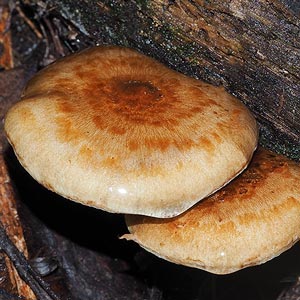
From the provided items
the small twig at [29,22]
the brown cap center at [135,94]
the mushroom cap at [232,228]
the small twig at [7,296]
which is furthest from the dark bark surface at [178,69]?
the mushroom cap at [232,228]

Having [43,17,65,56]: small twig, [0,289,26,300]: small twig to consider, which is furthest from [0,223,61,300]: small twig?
[43,17,65,56]: small twig

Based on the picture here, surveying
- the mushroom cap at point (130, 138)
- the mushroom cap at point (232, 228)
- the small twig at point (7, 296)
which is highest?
the mushroom cap at point (130, 138)

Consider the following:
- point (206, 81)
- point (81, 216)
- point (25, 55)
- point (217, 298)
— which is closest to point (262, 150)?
point (206, 81)

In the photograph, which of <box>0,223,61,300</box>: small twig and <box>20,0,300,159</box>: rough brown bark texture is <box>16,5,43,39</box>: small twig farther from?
<box>0,223,61,300</box>: small twig

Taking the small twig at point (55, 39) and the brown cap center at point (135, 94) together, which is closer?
the brown cap center at point (135, 94)

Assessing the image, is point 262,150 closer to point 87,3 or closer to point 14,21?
point 87,3

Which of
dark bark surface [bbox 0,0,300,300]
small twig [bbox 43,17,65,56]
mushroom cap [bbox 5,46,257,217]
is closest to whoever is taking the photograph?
mushroom cap [bbox 5,46,257,217]

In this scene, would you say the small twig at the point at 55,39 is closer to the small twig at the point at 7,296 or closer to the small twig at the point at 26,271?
the small twig at the point at 26,271

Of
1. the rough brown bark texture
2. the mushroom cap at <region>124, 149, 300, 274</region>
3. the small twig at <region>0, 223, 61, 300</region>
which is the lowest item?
the small twig at <region>0, 223, 61, 300</region>
